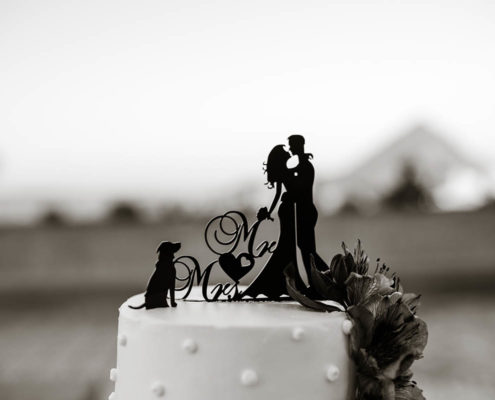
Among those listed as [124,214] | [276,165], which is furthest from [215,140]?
[276,165]

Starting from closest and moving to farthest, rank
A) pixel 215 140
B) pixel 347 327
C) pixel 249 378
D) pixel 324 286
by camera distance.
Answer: pixel 249 378, pixel 347 327, pixel 324 286, pixel 215 140

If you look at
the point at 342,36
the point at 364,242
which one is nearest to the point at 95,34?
the point at 342,36

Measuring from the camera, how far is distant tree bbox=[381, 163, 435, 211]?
264 inches

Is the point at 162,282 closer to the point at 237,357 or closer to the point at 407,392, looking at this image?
the point at 237,357

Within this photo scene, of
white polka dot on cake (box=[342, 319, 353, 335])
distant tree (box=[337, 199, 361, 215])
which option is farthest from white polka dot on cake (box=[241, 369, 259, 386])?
distant tree (box=[337, 199, 361, 215])

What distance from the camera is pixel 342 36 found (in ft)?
18.8

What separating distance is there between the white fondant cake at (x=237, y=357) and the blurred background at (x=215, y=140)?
3.67 metres

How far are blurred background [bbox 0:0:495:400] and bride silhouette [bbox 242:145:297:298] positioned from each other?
3556 mm

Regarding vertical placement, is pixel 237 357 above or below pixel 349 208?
below

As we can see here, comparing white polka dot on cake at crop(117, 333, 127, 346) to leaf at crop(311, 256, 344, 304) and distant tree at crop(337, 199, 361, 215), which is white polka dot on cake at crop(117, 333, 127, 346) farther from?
distant tree at crop(337, 199, 361, 215)

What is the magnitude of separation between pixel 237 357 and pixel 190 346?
0.10m

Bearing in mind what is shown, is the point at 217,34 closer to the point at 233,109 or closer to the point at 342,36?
the point at 233,109

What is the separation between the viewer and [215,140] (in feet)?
19.0

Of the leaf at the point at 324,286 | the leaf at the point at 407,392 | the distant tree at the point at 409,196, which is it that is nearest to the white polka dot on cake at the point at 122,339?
the leaf at the point at 324,286
